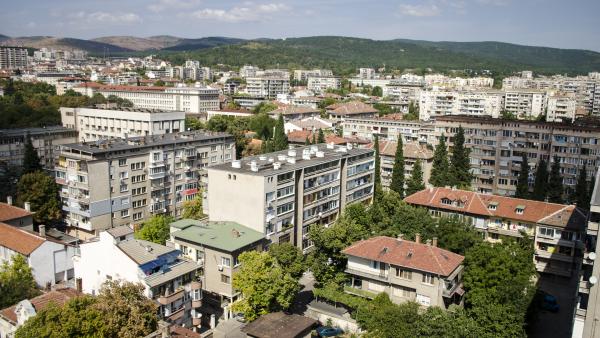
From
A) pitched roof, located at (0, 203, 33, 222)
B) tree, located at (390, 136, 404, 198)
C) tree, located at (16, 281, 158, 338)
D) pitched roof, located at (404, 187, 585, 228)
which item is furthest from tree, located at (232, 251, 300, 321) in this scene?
tree, located at (390, 136, 404, 198)

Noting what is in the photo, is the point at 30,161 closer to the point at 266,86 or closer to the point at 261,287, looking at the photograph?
the point at 261,287

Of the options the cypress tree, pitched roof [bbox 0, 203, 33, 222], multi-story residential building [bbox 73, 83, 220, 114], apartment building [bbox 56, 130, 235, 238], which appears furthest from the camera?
multi-story residential building [bbox 73, 83, 220, 114]

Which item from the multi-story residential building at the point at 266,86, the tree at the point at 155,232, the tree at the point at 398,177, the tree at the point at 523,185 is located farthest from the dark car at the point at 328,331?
the multi-story residential building at the point at 266,86

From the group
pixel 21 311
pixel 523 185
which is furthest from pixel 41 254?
pixel 523 185

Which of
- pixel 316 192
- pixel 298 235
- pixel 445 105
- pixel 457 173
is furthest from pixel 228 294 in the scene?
A: pixel 445 105

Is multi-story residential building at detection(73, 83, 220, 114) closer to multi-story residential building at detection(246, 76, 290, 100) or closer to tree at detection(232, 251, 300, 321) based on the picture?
multi-story residential building at detection(246, 76, 290, 100)
